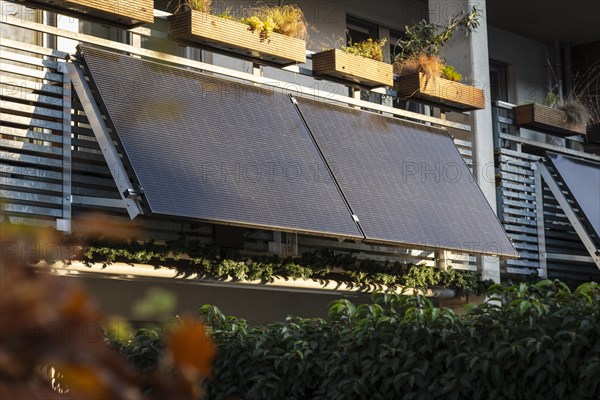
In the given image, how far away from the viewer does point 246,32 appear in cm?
1006

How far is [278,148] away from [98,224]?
27.1 feet

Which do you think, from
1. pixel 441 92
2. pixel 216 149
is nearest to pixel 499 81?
pixel 441 92

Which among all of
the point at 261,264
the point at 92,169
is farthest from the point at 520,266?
the point at 92,169

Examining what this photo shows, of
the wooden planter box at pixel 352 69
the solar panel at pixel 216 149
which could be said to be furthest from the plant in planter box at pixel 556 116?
the solar panel at pixel 216 149

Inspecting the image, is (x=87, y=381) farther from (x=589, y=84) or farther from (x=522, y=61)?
(x=522, y=61)

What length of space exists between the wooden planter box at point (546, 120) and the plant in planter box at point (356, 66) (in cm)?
257

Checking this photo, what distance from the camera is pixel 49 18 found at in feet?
33.2

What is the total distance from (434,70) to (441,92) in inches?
10.0

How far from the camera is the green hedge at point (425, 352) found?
17.9ft

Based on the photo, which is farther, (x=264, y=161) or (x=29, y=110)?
(x=264, y=161)

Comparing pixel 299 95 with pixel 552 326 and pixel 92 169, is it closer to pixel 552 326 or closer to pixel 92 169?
pixel 92 169

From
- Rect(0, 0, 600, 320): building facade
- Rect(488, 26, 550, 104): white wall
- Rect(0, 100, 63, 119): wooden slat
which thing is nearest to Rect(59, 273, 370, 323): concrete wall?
Rect(0, 0, 600, 320): building facade

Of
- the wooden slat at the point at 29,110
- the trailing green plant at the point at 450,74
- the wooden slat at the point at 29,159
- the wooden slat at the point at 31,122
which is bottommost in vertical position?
the wooden slat at the point at 29,159

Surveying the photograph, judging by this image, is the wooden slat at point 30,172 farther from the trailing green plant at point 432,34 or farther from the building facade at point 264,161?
the trailing green plant at point 432,34
